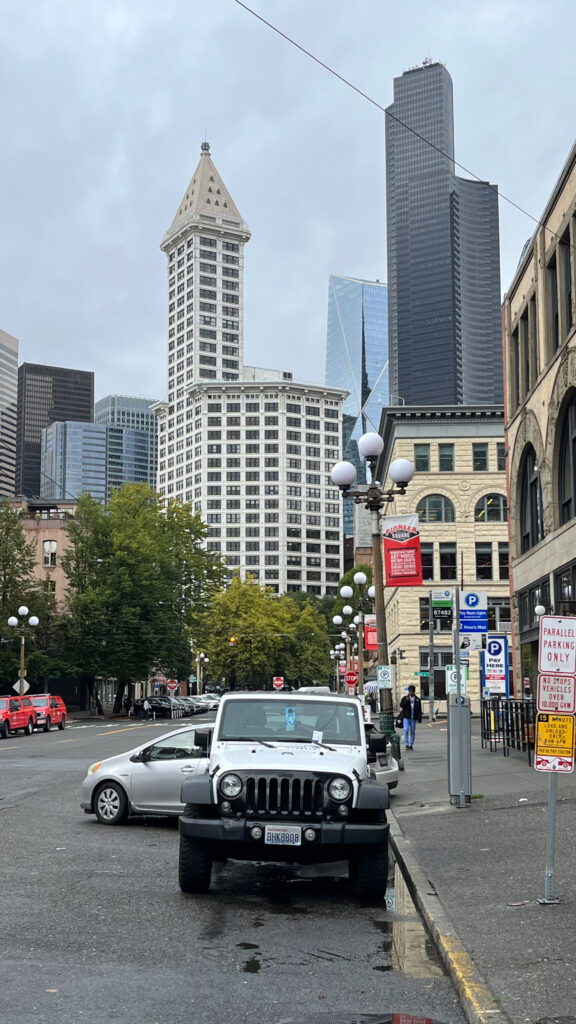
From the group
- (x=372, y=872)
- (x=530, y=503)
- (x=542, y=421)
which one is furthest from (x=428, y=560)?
(x=372, y=872)

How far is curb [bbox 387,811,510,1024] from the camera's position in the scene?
6203 mm

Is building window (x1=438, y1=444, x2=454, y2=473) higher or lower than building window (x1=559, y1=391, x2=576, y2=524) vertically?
higher

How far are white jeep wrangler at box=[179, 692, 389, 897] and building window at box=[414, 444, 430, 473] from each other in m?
64.5

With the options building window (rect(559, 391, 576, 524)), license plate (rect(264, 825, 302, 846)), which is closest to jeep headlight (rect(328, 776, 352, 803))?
license plate (rect(264, 825, 302, 846))

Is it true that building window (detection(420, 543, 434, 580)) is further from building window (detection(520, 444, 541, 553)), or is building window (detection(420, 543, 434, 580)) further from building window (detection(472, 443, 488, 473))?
building window (detection(520, 444, 541, 553))

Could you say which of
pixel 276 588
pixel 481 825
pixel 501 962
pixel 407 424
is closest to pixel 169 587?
pixel 407 424

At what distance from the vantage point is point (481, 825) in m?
14.4

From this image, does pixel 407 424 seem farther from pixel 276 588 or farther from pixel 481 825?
pixel 276 588

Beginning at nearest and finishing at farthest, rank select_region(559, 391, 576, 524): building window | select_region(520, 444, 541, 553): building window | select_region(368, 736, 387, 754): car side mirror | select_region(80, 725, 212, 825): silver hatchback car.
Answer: select_region(368, 736, 387, 754): car side mirror, select_region(80, 725, 212, 825): silver hatchback car, select_region(559, 391, 576, 524): building window, select_region(520, 444, 541, 553): building window

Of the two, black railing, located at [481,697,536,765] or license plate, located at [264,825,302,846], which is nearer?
license plate, located at [264,825,302,846]

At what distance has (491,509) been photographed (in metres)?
74.8

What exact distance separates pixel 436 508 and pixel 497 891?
2572 inches

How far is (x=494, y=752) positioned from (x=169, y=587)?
49.1 m

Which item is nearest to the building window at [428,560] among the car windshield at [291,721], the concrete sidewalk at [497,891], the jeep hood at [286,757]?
the concrete sidewalk at [497,891]
